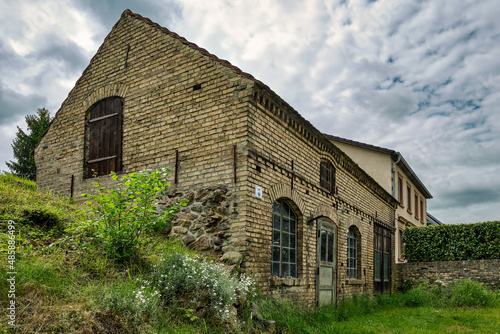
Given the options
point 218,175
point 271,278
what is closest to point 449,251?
point 271,278

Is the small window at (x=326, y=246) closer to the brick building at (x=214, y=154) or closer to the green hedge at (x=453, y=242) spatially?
the brick building at (x=214, y=154)

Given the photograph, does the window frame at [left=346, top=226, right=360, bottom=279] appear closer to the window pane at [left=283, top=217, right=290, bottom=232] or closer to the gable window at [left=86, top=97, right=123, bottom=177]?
the window pane at [left=283, top=217, right=290, bottom=232]

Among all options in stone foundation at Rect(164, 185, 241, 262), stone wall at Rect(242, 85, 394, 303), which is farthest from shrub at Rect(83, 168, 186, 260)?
stone wall at Rect(242, 85, 394, 303)

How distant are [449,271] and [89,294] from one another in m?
16.1

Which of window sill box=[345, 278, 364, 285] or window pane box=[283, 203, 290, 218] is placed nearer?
window pane box=[283, 203, 290, 218]

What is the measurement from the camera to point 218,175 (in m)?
8.34

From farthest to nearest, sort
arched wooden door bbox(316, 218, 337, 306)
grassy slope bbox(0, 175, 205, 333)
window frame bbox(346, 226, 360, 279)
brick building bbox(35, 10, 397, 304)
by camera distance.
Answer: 1. window frame bbox(346, 226, 360, 279)
2. arched wooden door bbox(316, 218, 337, 306)
3. brick building bbox(35, 10, 397, 304)
4. grassy slope bbox(0, 175, 205, 333)

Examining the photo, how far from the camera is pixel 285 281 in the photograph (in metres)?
8.83

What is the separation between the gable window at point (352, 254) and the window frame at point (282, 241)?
4.20 metres

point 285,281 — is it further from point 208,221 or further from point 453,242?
point 453,242

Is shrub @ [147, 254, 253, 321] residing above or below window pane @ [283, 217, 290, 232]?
below

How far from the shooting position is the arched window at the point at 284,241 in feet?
29.5

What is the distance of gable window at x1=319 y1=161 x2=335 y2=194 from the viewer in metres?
11.5

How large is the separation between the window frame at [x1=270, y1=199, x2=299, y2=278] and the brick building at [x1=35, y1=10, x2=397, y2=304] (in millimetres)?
24
